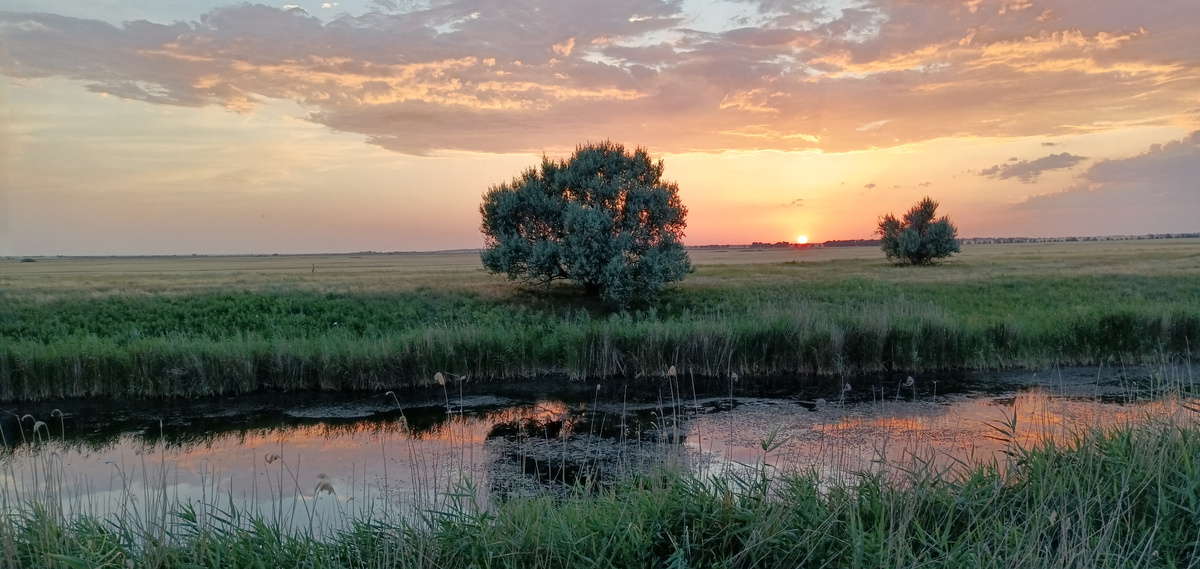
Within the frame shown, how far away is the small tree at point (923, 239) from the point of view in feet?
165

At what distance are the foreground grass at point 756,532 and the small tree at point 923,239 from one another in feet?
160

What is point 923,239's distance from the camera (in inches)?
1978

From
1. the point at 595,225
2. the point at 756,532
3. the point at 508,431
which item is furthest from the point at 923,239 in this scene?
the point at 756,532

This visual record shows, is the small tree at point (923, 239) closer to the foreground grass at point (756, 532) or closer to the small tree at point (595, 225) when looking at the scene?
the small tree at point (595, 225)

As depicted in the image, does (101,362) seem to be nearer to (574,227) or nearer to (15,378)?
(15,378)

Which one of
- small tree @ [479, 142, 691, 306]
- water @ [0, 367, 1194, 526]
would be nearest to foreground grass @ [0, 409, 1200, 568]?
water @ [0, 367, 1194, 526]

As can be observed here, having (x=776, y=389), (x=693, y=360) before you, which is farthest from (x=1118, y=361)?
(x=693, y=360)

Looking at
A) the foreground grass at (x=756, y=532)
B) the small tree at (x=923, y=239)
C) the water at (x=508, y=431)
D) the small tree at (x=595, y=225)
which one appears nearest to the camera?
the foreground grass at (x=756, y=532)

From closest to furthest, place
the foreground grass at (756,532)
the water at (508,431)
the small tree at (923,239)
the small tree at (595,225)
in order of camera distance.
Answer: the foreground grass at (756,532) → the water at (508,431) → the small tree at (595,225) → the small tree at (923,239)

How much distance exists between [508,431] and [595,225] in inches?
524

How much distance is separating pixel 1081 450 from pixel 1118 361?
44.2 ft

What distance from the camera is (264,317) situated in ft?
75.2

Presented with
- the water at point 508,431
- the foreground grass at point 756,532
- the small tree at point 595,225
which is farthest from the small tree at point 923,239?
the foreground grass at point 756,532

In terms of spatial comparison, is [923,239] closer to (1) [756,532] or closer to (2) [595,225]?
(2) [595,225]
